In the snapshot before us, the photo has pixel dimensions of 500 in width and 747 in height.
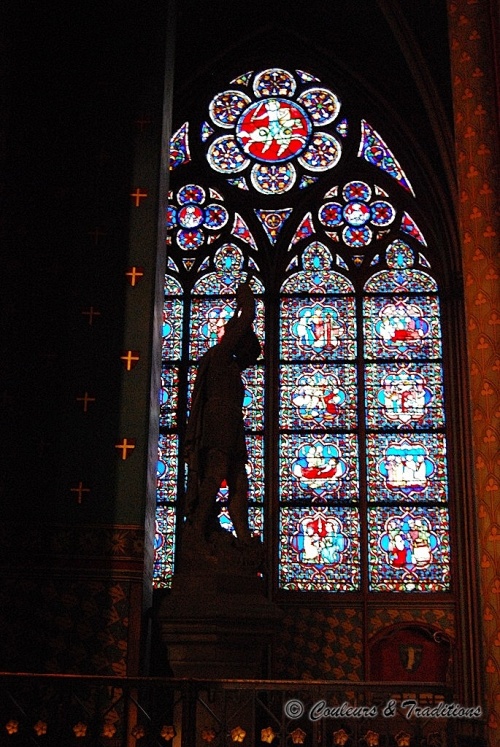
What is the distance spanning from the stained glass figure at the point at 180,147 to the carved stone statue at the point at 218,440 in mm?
6402

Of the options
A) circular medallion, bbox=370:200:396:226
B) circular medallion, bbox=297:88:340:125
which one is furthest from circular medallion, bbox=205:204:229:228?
circular medallion, bbox=370:200:396:226

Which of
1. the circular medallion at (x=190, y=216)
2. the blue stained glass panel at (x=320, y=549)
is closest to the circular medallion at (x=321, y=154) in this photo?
the circular medallion at (x=190, y=216)

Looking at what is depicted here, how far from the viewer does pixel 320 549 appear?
1147 centimetres

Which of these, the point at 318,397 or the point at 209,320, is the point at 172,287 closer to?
the point at 209,320

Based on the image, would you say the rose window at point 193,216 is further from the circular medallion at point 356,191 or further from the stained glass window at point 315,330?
the circular medallion at point 356,191

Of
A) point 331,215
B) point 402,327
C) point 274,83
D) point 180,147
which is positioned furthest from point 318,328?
point 274,83

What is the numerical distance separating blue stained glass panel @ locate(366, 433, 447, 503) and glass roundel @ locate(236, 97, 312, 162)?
152 inches

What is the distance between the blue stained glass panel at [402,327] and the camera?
12227 millimetres

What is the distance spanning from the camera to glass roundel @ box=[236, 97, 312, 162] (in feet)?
43.5

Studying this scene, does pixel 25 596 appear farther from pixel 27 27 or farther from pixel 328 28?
pixel 328 28

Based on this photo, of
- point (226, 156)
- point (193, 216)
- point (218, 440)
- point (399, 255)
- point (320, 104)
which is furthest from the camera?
point (320, 104)

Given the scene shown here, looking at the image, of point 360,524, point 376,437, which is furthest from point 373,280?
point 360,524

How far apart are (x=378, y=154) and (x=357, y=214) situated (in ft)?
2.77

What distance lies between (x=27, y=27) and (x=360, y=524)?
6140 millimetres
